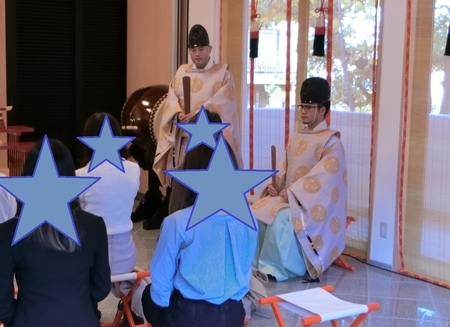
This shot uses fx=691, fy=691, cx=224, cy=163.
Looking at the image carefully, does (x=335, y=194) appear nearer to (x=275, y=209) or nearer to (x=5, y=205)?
(x=275, y=209)

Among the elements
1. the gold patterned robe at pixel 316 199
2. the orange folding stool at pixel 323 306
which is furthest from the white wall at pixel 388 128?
the orange folding stool at pixel 323 306

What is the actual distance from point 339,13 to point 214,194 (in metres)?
3.09

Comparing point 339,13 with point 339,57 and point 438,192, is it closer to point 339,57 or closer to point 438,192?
point 339,57

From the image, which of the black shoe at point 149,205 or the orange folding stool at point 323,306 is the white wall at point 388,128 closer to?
the orange folding stool at point 323,306

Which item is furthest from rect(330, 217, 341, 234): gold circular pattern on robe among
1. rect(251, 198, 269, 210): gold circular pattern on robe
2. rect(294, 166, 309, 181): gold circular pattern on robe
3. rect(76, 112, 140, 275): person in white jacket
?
rect(76, 112, 140, 275): person in white jacket

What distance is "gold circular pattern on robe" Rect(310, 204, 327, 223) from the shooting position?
14.0 ft

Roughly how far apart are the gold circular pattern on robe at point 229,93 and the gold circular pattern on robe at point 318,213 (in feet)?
3.59

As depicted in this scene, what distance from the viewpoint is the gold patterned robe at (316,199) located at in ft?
14.0

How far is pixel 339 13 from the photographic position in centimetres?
471

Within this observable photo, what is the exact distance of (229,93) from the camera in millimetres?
4910

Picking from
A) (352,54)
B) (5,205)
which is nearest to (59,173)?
(5,205)

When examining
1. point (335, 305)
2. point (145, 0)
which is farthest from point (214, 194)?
point (145, 0)

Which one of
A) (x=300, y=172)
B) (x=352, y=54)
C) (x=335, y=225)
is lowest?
(x=335, y=225)

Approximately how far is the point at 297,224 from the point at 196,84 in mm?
1373
